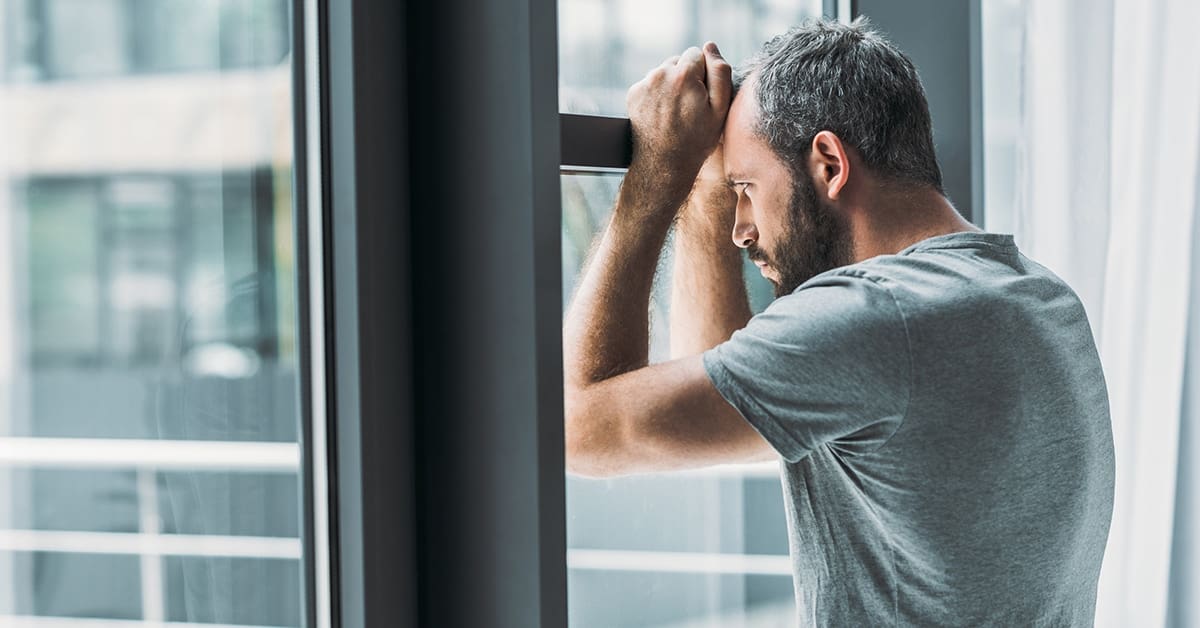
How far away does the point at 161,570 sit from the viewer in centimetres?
69

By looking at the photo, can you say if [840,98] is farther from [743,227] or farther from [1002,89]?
[1002,89]

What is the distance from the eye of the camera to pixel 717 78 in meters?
1.05

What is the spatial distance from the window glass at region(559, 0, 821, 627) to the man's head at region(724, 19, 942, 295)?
0.13m

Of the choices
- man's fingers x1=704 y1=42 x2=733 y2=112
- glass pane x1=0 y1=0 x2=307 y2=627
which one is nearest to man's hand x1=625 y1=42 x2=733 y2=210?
man's fingers x1=704 y1=42 x2=733 y2=112

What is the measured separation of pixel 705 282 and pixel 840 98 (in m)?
0.26

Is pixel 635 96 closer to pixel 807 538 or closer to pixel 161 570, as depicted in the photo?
pixel 807 538

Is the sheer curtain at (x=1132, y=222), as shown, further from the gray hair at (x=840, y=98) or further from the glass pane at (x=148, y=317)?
the glass pane at (x=148, y=317)

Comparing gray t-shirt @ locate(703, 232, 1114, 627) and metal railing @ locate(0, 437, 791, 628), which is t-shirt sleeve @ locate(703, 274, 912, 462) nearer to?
gray t-shirt @ locate(703, 232, 1114, 627)

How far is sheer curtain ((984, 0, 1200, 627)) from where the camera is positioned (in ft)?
4.88

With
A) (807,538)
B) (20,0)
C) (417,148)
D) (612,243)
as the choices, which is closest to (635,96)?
(612,243)

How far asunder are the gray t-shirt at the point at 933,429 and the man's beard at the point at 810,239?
8 cm

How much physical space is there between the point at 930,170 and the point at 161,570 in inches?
30.9

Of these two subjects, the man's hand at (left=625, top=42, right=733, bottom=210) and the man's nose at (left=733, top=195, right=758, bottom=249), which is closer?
the man's hand at (left=625, top=42, right=733, bottom=210)

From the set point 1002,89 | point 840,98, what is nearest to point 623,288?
point 840,98
